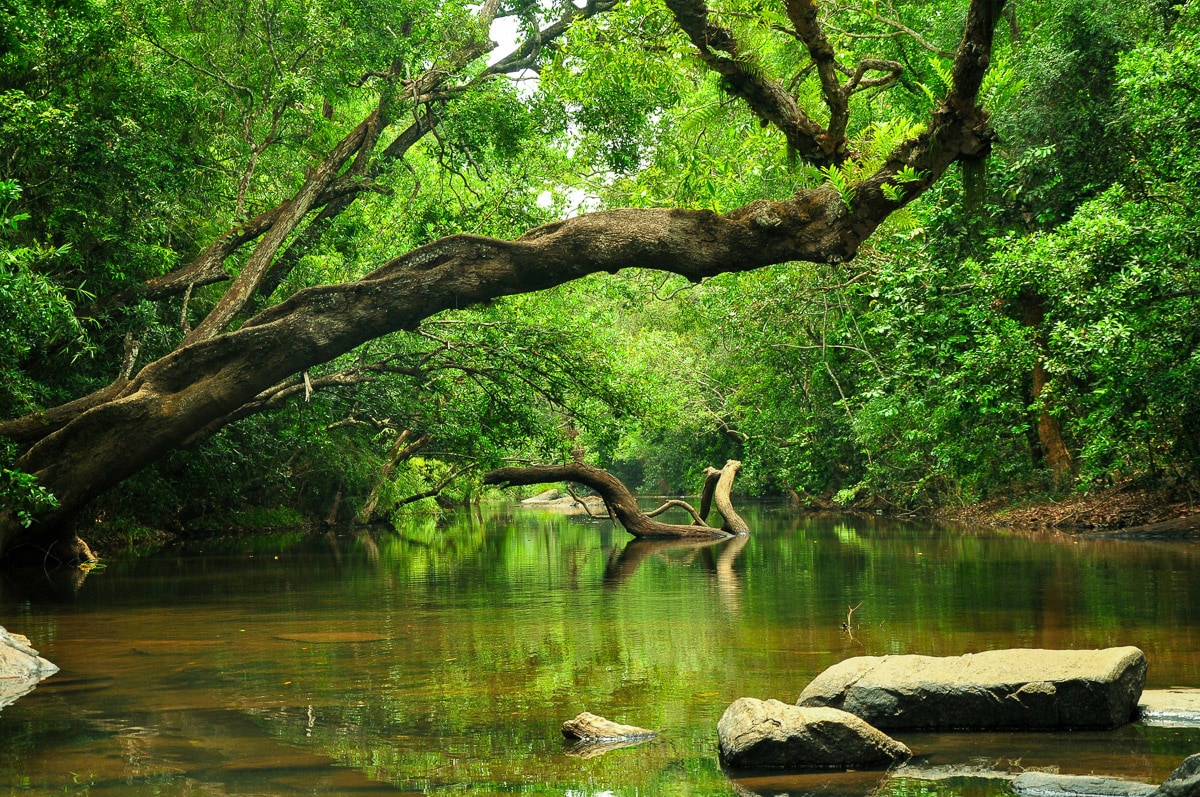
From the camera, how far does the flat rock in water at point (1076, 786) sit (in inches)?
167

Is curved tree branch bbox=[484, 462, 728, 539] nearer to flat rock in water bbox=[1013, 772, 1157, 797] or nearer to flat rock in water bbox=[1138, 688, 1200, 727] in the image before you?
flat rock in water bbox=[1138, 688, 1200, 727]

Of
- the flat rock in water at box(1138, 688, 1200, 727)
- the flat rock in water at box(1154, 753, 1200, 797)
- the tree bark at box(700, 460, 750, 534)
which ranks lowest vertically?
the flat rock in water at box(1138, 688, 1200, 727)

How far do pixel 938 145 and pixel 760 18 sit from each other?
1.82 meters

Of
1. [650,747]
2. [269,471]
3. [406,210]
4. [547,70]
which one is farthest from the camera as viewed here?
[269,471]

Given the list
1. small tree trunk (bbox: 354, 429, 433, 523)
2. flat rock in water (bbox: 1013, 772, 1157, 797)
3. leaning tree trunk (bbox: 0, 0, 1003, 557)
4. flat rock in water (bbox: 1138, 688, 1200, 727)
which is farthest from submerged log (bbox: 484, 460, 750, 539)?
flat rock in water (bbox: 1013, 772, 1157, 797)

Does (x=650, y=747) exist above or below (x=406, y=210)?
below

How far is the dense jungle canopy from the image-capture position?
972 centimetres

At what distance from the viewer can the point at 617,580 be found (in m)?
14.4

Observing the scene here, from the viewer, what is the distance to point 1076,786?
434 centimetres

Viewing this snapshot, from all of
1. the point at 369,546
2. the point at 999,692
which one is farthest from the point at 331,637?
the point at 369,546

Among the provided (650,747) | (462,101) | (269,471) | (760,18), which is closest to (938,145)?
(760,18)

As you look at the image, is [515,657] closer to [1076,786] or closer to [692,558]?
[1076,786]

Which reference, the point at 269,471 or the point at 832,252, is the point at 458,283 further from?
the point at 269,471

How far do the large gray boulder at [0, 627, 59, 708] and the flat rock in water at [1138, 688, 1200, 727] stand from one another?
6.83 meters
